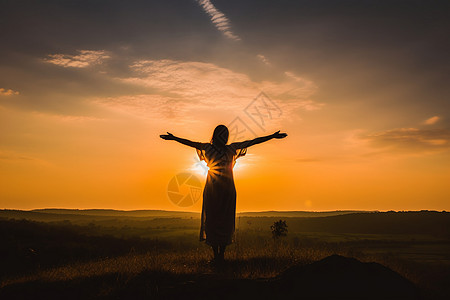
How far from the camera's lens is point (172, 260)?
927 centimetres

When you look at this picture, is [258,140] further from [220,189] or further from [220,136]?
[220,189]

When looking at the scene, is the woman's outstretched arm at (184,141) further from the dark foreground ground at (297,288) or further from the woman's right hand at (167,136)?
the dark foreground ground at (297,288)

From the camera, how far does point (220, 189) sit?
868cm

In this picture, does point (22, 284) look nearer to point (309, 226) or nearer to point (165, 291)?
point (165, 291)

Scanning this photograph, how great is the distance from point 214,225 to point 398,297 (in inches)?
178

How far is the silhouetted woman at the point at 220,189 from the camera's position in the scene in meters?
8.67

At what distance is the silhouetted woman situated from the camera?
28.5 ft

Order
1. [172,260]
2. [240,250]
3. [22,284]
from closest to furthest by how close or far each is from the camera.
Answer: [22,284] → [172,260] → [240,250]

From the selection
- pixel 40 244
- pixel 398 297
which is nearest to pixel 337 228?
pixel 40 244

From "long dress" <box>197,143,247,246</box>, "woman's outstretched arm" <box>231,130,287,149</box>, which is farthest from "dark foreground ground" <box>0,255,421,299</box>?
"woman's outstretched arm" <box>231,130,287,149</box>

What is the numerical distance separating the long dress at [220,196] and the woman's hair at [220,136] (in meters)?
0.10

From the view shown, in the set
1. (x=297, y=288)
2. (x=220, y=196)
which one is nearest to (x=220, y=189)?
(x=220, y=196)

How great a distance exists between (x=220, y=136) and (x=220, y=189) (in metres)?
1.35

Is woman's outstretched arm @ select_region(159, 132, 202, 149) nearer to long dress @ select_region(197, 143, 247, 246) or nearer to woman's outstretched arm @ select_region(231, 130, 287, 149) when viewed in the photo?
long dress @ select_region(197, 143, 247, 246)
